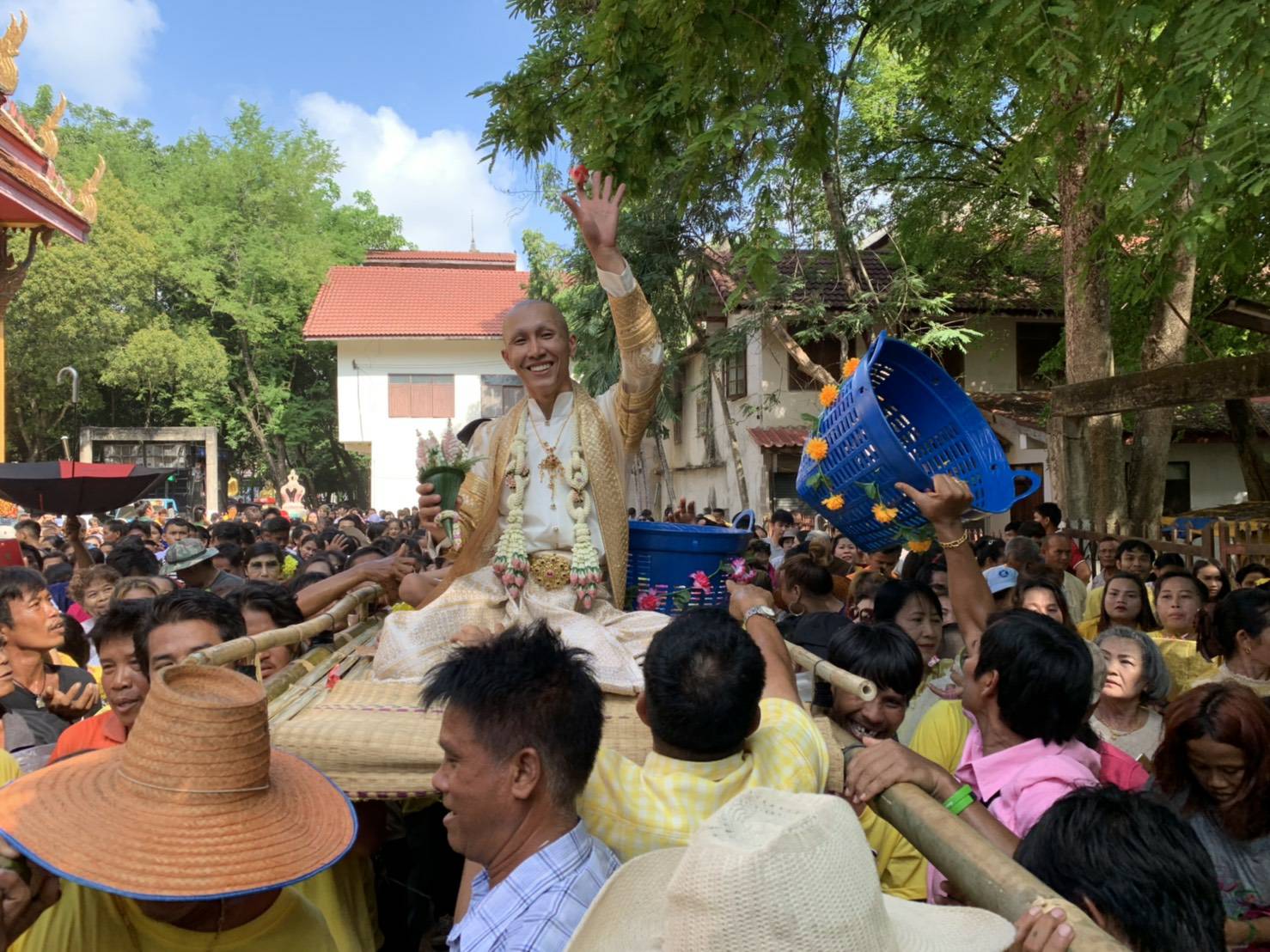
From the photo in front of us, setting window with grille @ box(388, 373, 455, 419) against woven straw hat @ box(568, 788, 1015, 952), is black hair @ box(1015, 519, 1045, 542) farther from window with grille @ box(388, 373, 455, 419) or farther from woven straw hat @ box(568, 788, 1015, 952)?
window with grille @ box(388, 373, 455, 419)

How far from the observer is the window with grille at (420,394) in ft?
100

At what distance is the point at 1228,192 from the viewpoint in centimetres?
436

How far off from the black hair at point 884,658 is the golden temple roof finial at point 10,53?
56.3 feet

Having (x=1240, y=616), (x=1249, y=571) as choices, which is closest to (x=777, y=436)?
(x=1249, y=571)

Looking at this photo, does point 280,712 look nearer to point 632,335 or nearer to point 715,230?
point 632,335

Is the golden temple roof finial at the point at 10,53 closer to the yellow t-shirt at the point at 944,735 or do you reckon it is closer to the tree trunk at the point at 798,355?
the tree trunk at the point at 798,355

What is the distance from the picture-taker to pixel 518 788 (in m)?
1.89

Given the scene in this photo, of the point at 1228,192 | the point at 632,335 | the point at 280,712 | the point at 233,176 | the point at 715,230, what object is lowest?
the point at 280,712

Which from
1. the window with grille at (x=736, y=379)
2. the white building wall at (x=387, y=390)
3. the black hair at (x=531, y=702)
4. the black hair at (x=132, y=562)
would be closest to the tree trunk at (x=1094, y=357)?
the black hair at (x=132, y=562)

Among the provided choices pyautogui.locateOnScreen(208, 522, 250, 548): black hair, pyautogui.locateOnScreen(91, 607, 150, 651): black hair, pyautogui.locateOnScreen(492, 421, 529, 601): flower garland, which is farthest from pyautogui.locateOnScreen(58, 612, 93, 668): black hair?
pyautogui.locateOnScreen(208, 522, 250, 548): black hair

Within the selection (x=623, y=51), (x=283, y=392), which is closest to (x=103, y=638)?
(x=623, y=51)

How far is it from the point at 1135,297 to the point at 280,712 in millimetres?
6452

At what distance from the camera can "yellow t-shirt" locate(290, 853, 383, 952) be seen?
8.32ft

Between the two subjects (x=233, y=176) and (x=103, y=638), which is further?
(x=233, y=176)
